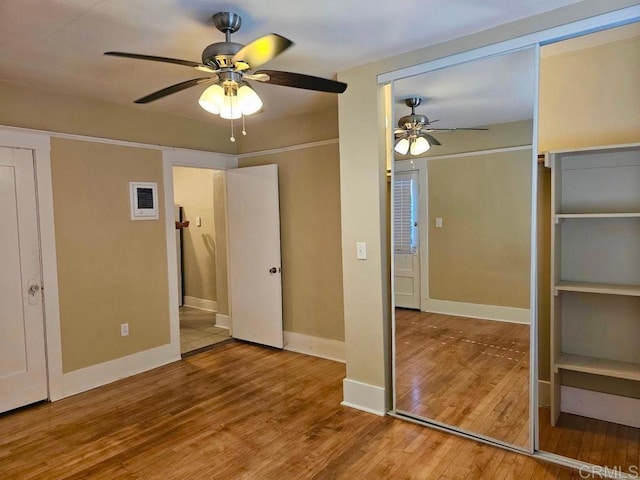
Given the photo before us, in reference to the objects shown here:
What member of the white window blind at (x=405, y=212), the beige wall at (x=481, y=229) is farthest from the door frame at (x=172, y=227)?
the beige wall at (x=481, y=229)

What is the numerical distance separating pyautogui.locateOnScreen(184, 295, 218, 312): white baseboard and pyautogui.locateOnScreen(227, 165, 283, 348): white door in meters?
1.61

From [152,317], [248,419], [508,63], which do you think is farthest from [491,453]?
[152,317]

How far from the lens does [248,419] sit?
2936 millimetres

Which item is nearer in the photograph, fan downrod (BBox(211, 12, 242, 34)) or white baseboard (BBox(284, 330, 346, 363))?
fan downrod (BBox(211, 12, 242, 34))

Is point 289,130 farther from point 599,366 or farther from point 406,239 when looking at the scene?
point 599,366

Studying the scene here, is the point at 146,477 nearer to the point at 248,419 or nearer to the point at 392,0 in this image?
the point at 248,419

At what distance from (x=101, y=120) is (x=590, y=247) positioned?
390 cm

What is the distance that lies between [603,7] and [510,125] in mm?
675

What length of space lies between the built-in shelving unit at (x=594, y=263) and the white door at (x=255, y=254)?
2.58m

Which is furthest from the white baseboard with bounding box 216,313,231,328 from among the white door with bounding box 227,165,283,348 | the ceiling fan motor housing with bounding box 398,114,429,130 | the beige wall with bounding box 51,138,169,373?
the ceiling fan motor housing with bounding box 398,114,429,130

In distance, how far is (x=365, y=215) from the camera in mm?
2926

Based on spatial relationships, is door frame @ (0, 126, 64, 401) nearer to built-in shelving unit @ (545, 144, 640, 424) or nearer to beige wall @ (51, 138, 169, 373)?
beige wall @ (51, 138, 169, 373)

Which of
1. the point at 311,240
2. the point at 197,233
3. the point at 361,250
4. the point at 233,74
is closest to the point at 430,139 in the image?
the point at 361,250

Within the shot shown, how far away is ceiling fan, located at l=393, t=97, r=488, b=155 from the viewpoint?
2832 mm
